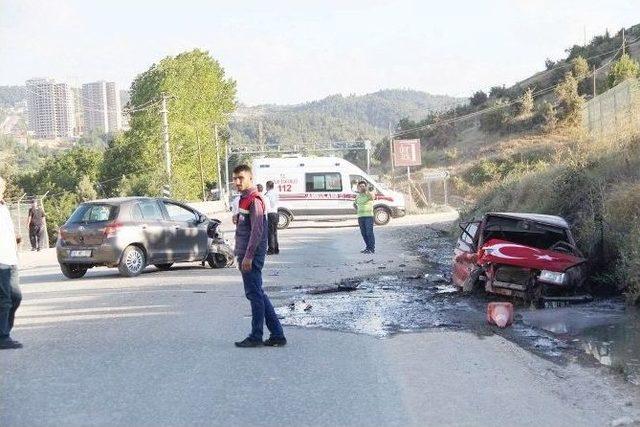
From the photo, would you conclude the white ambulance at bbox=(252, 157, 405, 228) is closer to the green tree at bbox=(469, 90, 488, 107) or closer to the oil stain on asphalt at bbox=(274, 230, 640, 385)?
the oil stain on asphalt at bbox=(274, 230, 640, 385)

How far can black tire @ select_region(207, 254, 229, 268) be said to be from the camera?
19.8m

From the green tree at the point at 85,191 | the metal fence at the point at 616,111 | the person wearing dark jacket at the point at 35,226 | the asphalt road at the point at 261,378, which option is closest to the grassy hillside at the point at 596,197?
the metal fence at the point at 616,111

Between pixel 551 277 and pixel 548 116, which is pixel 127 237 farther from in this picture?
pixel 548 116

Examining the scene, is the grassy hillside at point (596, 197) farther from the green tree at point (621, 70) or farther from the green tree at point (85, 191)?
the green tree at point (85, 191)

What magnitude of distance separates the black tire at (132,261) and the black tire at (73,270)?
3.28ft

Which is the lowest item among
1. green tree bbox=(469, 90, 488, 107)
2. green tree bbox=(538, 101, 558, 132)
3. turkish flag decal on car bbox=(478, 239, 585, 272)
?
turkish flag decal on car bbox=(478, 239, 585, 272)

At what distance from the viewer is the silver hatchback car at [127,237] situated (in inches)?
703

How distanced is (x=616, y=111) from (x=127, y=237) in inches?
594

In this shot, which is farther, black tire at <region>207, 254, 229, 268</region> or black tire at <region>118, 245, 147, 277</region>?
Result: black tire at <region>207, 254, 229, 268</region>

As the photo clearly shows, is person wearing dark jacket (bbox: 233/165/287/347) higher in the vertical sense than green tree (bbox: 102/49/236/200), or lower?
lower

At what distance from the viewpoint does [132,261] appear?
18188 mm

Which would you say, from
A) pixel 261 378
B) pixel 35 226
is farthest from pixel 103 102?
pixel 261 378

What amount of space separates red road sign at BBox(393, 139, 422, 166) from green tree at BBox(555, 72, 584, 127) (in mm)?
12083

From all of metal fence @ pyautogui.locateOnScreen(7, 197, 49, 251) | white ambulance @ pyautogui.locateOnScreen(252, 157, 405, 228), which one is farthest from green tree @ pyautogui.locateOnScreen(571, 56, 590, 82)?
metal fence @ pyautogui.locateOnScreen(7, 197, 49, 251)
